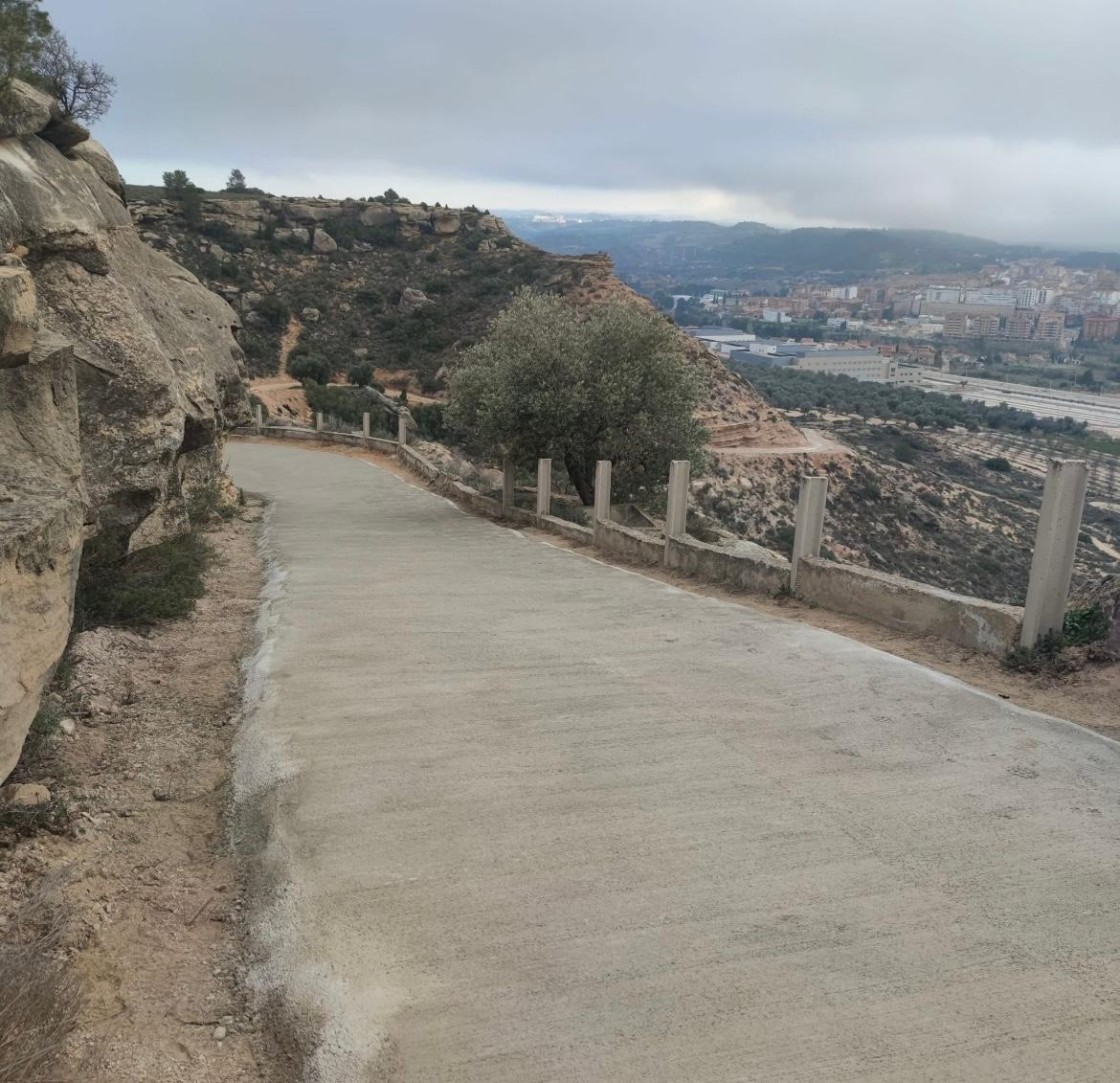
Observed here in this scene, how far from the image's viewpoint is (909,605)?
324 inches

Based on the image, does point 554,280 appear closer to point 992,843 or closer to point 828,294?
point 992,843

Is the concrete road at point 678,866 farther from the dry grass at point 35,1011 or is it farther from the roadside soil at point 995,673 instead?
the dry grass at point 35,1011

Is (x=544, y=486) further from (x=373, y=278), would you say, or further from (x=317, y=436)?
(x=373, y=278)

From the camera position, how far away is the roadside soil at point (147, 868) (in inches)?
119

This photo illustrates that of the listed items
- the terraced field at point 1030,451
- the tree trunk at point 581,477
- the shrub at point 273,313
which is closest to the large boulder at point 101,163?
the tree trunk at point 581,477

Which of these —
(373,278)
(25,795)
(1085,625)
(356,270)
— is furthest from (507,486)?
(356,270)

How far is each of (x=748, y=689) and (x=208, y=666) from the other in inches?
152

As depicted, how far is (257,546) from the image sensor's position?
43.9 feet

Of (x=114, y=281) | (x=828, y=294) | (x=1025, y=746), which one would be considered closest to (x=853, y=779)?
(x=1025, y=746)

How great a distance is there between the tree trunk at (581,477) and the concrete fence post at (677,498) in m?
6.59

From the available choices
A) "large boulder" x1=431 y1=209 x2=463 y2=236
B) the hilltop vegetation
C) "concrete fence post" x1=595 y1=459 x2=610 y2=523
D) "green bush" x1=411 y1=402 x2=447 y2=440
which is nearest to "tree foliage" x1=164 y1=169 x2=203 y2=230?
the hilltop vegetation

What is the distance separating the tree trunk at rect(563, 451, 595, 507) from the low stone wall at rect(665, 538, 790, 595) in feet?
21.5

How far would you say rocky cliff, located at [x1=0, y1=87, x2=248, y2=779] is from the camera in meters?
4.01

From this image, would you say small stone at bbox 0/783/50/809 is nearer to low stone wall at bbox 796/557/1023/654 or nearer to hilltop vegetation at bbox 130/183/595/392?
low stone wall at bbox 796/557/1023/654
